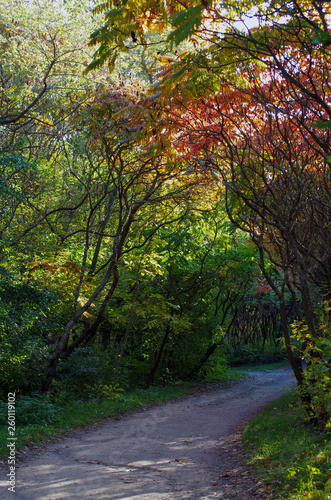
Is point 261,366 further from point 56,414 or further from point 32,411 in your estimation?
point 32,411

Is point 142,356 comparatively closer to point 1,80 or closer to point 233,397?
point 233,397

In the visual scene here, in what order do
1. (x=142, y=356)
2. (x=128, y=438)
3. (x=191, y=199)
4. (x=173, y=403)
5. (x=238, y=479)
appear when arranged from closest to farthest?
(x=238, y=479), (x=128, y=438), (x=191, y=199), (x=173, y=403), (x=142, y=356)

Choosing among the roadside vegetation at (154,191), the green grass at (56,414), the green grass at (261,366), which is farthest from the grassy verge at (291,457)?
the green grass at (261,366)

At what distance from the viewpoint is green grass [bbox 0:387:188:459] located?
21.8 ft

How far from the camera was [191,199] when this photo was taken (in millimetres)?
11023

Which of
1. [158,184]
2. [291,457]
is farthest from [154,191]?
[291,457]

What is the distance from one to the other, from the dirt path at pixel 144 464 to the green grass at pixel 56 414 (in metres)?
0.29

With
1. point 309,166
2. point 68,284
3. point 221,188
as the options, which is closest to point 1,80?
point 68,284

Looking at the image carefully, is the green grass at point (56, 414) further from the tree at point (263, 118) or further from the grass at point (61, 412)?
the tree at point (263, 118)

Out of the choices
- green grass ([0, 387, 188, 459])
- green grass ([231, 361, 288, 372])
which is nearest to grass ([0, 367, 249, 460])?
green grass ([0, 387, 188, 459])

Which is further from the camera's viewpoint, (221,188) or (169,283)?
(169,283)

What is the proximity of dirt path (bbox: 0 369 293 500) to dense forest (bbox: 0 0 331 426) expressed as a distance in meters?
1.67

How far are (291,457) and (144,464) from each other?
2.06 metres

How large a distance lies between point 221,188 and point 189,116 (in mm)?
3143
